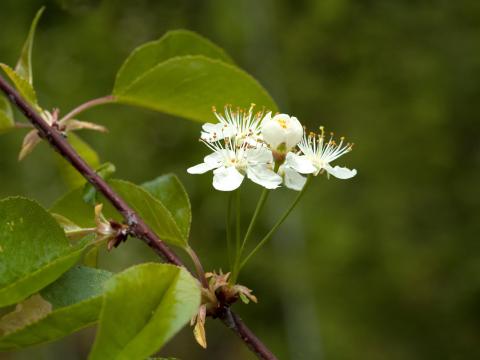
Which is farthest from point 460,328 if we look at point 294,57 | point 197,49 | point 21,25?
point 197,49

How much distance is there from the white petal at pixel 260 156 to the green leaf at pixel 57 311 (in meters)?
0.19

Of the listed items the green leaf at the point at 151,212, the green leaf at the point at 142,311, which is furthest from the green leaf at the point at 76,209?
the green leaf at the point at 142,311

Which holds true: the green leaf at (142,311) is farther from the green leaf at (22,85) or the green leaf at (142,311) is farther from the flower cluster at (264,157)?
the green leaf at (22,85)

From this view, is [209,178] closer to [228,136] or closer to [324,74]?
[324,74]

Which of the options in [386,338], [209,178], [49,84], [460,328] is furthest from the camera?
[386,338]

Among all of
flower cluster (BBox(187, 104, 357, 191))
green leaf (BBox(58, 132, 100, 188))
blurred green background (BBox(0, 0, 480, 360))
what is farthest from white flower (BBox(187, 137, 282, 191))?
blurred green background (BBox(0, 0, 480, 360))

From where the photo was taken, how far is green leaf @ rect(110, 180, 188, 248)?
2.61 ft

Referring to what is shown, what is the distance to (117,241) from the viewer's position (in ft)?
2.56

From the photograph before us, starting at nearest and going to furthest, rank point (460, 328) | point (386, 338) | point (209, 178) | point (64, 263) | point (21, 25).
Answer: point (64, 263) < point (21, 25) < point (209, 178) < point (460, 328) < point (386, 338)

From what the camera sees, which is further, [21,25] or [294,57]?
[294,57]

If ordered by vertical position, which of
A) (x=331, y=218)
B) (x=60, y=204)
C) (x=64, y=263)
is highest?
(x=331, y=218)

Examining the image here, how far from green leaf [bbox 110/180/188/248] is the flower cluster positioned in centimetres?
5

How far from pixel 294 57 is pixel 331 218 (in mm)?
659

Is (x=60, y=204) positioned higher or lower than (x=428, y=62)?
lower
